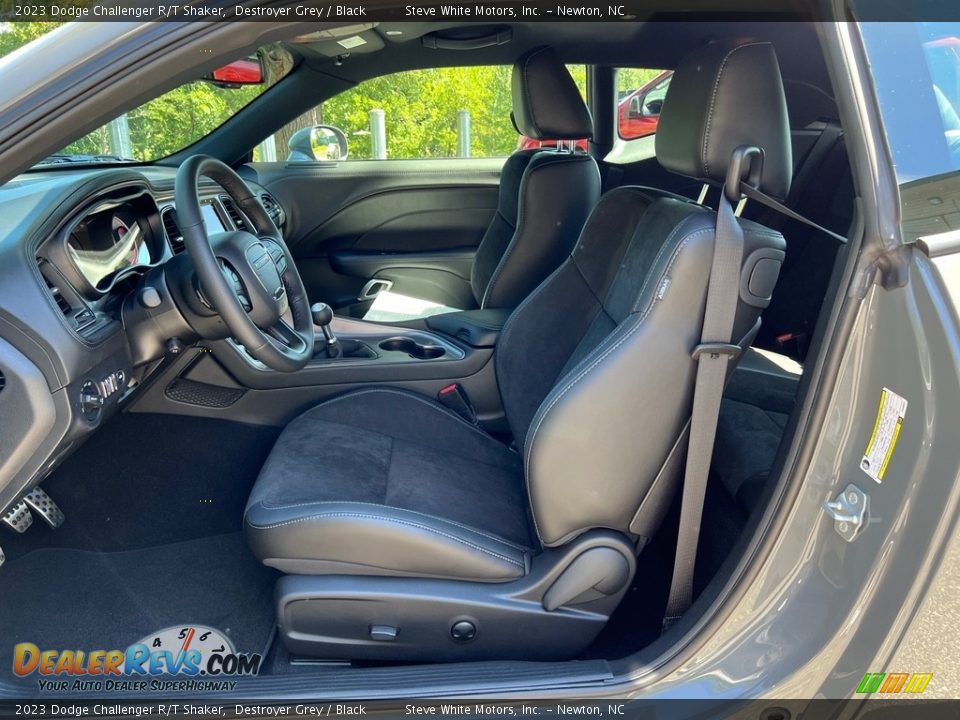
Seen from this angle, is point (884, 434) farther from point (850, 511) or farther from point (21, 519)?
point (21, 519)

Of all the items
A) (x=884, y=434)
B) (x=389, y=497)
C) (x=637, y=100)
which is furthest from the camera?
(x=637, y=100)

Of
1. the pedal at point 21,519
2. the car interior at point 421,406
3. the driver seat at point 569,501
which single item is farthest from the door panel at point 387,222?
the driver seat at point 569,501

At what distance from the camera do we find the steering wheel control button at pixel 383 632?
138 centimetres

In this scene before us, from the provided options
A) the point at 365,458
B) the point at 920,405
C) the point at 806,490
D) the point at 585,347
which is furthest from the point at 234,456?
the point at 920,405

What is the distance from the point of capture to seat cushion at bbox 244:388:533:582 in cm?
137

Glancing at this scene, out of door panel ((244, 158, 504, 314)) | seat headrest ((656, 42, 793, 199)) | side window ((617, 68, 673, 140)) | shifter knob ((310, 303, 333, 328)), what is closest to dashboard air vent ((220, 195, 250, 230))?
shifter knob ((310, 303, 333, 328))

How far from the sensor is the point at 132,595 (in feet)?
5.82

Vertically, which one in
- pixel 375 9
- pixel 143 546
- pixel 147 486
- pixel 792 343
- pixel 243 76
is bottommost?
pixel 143 546

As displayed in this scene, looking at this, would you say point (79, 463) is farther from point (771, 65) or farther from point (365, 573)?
point (771, 65)

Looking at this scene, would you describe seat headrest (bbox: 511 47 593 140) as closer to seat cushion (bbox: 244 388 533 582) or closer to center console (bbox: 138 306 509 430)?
center console (bbox: 138 306 509 430)

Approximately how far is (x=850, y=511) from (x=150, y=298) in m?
1.30

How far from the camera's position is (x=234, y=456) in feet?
6.72

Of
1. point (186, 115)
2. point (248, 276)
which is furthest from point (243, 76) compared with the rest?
point (248, 276)

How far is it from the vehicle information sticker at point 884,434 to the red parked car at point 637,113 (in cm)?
190
